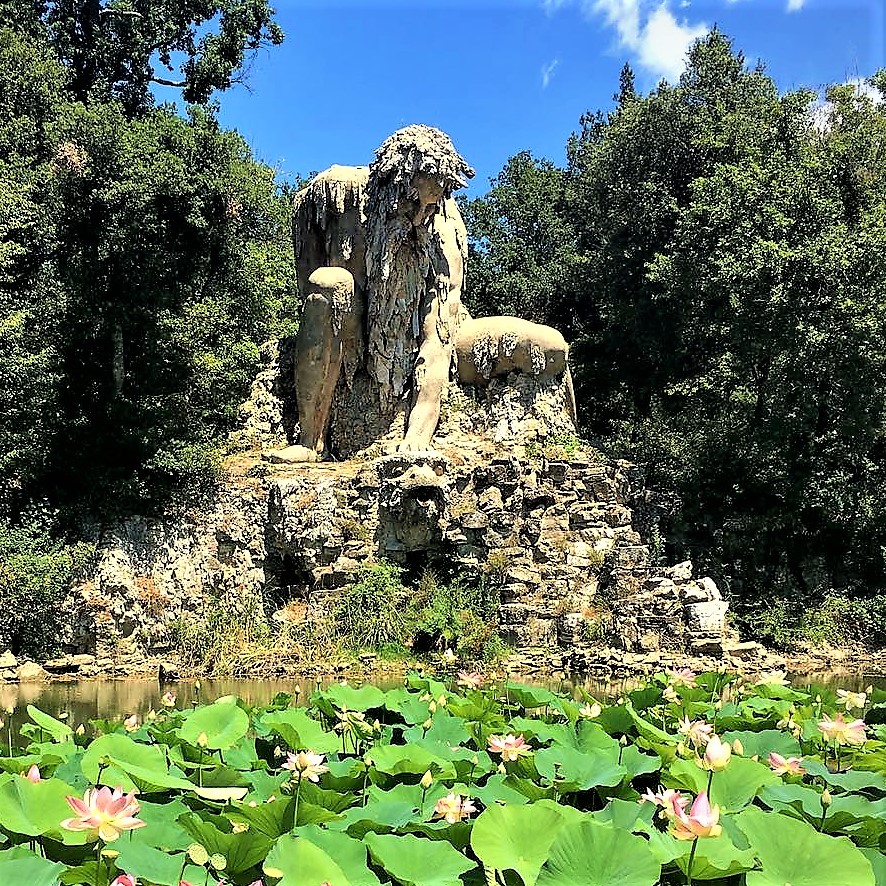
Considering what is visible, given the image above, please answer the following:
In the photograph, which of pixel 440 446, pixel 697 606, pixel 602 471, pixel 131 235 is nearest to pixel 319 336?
pixel 440 446

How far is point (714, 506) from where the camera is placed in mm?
16469

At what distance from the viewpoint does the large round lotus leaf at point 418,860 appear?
198cm

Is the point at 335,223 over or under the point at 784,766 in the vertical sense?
over

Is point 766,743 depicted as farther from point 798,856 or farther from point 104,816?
point 104,816

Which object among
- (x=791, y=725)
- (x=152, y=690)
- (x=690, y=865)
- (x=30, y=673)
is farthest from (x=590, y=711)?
(x=30, y=673)

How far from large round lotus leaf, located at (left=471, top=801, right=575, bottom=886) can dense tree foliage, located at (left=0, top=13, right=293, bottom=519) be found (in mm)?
11547

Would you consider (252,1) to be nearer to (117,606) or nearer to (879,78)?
(879,78)

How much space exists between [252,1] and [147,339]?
392 inches

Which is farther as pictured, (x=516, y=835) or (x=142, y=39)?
(x=142, y=39)

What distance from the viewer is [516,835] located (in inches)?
82.0

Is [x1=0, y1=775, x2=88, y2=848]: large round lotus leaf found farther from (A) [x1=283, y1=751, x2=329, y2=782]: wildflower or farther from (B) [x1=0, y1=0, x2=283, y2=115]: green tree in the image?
(B) [x1=0, y1=0, x2=283, y2=115]: green tree

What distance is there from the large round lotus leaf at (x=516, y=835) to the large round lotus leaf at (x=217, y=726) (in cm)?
132

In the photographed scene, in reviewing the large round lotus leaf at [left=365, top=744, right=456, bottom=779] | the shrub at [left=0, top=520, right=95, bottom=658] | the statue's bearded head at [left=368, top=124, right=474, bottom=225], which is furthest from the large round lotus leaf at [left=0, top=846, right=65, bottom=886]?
the statue's bearded head at [left=368, top=124, right=474, bottom=225]

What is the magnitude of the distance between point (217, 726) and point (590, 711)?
1.39 meters
